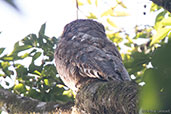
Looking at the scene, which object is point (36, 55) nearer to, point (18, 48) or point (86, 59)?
point (18, 48)

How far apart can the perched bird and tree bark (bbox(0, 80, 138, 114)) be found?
1.15 ft

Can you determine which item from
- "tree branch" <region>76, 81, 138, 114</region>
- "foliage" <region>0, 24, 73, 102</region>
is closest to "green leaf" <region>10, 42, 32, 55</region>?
"foliage" <region>0, 24, 73, 102</region>

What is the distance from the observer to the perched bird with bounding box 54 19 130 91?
6.49 feet

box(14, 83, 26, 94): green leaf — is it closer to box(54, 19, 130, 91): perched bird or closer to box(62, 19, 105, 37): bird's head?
box(54, 19, 130, 91): perched bird

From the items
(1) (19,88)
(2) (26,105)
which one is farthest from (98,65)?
(1) (19,88)

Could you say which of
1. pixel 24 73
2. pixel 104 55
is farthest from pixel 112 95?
pixel 24 73

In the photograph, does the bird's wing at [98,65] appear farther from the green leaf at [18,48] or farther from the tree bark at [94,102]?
the green leaf at [18,48]

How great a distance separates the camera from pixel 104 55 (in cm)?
224

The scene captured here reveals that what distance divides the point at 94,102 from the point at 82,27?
66.3 inches

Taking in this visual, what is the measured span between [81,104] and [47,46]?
142cm

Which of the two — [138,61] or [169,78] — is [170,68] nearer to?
[169,78]

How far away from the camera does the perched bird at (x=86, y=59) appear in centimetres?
198

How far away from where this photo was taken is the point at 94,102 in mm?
1388

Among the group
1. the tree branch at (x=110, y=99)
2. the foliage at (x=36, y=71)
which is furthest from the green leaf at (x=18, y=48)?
the tree branch at (x=110, y=99)
